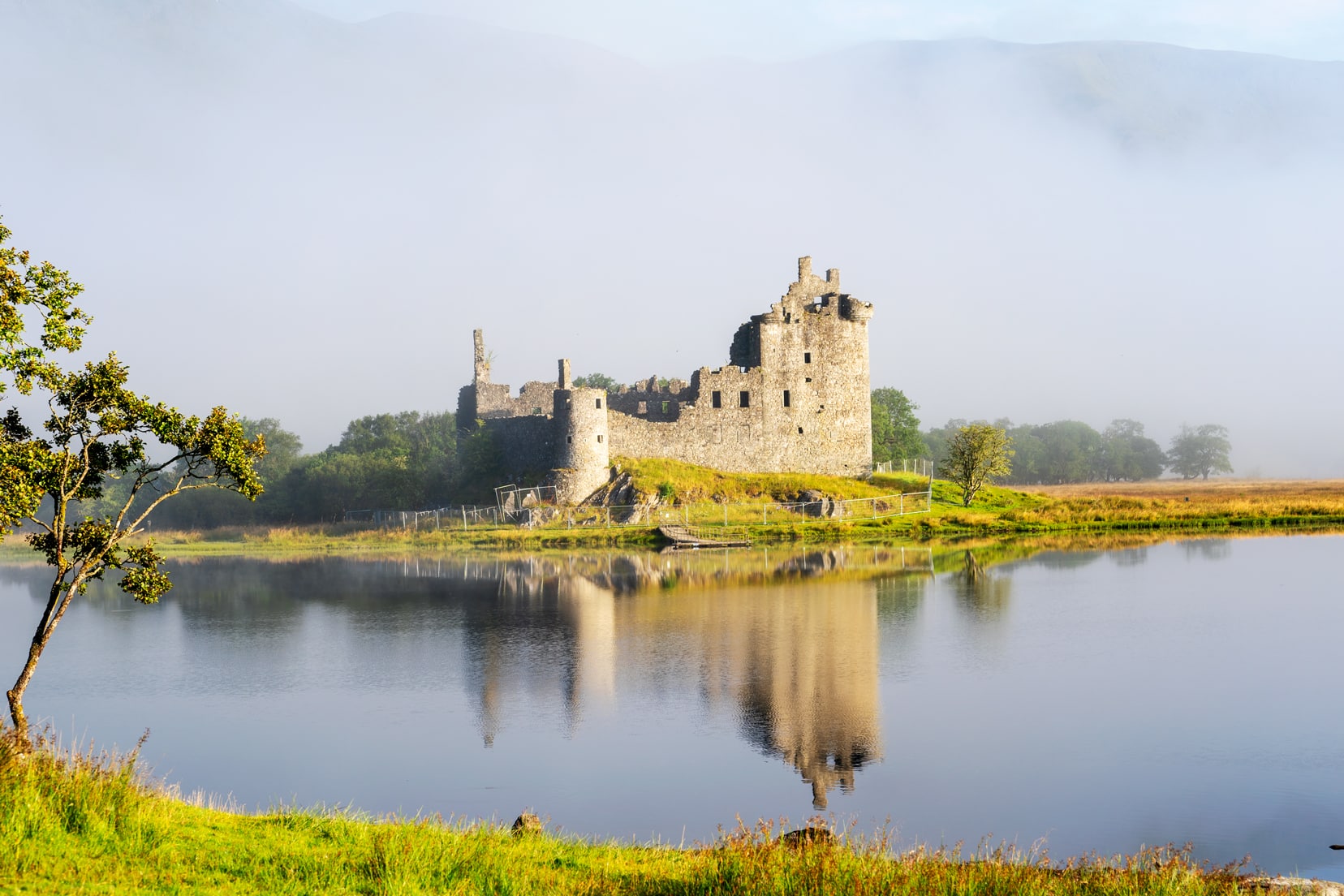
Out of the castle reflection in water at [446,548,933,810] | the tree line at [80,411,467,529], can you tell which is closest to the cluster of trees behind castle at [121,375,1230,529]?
the tree line at [80,411,467,529]

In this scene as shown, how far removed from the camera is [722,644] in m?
24.3

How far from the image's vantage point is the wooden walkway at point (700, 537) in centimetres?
5106

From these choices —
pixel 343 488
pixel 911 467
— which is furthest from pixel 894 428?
pixel 343 488

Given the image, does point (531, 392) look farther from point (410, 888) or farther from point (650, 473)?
point (410, 888)

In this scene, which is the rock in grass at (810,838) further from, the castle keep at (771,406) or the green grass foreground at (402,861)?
the castle keep at (771,406)

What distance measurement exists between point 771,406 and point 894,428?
25834 millimetres

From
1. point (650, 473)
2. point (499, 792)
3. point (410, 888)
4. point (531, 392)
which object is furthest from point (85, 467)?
point (531, 392)

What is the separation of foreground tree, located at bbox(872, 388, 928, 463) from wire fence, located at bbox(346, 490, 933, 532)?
76.0 ft

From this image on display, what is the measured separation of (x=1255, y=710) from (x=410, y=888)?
47.5 ft

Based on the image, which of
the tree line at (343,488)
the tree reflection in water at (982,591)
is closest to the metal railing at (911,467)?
the tree line at (343,488)

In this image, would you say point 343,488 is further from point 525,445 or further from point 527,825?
point 527,825

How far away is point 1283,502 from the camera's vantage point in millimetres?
64562

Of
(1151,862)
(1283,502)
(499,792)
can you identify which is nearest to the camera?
(1151,862)

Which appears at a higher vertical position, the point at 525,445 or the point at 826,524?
the point at 525,445
